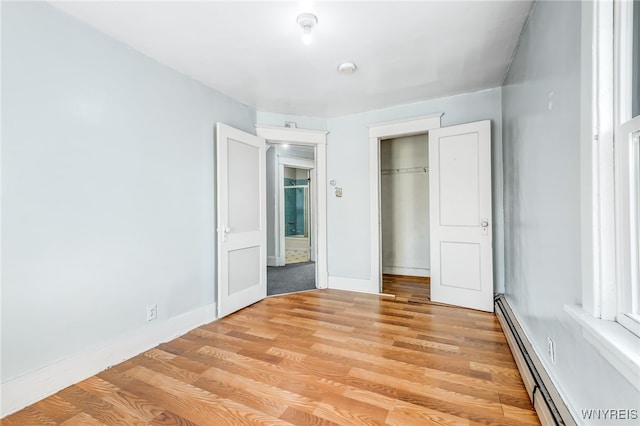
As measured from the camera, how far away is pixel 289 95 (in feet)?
10.9

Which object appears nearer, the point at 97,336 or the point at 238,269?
the point at 97,336

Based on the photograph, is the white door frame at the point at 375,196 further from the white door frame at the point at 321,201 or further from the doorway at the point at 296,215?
the doorway at the point at 296,215

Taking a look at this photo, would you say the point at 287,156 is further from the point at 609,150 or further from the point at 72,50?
the point at 609,150

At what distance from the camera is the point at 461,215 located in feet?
10.7

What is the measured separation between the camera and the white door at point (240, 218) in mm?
3057

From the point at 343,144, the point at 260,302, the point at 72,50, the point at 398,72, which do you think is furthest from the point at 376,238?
the point at 72,50

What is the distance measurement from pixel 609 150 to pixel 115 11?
8.94 feet

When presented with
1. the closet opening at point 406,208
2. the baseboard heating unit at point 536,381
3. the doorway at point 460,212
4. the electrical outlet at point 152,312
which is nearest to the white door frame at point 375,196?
the doorway at point 460,212

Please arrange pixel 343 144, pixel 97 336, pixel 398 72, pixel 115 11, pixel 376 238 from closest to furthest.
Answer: pixel 115 11, pixel 97 336, pixel 398 72, pixel 376 238, pixel 343 144

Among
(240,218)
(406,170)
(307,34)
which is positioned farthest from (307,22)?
(406,170)

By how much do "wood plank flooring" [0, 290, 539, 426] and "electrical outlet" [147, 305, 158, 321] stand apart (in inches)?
9.9

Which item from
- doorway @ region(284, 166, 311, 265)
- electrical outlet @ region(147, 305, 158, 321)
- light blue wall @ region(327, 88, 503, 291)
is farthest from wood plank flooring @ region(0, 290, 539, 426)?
doorway @ region(284, 166, 311, 265)

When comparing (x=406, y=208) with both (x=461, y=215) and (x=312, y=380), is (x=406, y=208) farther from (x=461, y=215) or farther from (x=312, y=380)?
(x=312, y=380)

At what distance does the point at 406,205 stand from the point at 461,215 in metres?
1.76
